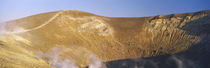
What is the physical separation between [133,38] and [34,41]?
56.1 feet

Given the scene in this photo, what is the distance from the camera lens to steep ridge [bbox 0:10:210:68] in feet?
87.7

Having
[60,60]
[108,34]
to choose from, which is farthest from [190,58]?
[60,60]

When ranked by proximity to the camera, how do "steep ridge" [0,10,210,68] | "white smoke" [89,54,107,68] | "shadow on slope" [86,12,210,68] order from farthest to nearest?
"steep ridge" [0,10,210,68], "white smoke" [89,54,107,68], "shadow on slope" [86,12,210,68]

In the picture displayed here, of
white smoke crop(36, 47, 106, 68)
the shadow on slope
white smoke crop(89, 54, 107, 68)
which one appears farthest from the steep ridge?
white smoke crop(89, 54, 107, 68)

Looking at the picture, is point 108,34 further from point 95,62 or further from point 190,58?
point 190,58

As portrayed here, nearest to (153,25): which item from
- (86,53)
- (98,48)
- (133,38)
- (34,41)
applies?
(133,38)

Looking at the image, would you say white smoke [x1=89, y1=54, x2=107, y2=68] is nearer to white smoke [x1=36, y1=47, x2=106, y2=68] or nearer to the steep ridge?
white smoke [x1=36, y1=47, x2=106, y2=68]

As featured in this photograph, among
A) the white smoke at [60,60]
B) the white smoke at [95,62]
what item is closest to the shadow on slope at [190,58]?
the white smoke at [95,62]

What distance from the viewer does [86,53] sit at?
27.5m

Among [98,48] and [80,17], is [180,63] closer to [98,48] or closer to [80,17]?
[98,48]

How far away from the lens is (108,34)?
33.6 metres

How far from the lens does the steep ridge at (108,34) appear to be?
26.7 meters

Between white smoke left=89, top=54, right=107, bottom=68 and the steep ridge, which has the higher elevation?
the steep ridge

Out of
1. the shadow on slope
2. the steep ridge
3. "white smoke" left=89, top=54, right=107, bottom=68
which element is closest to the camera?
the shadow on slope
